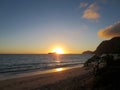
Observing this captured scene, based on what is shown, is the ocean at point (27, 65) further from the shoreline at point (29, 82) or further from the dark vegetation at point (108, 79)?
the dark vegetation at point (108, 79)

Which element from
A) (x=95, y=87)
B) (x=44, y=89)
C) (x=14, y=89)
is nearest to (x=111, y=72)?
(x=95, y=87)

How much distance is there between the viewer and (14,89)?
14.9m

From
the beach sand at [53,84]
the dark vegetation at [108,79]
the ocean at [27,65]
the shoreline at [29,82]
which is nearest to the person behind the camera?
the dark vegetation at [108,79]

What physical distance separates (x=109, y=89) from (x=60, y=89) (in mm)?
4503

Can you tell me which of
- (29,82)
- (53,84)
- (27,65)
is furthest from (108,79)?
(27,65)

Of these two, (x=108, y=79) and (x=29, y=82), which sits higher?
(x=108, y=79)

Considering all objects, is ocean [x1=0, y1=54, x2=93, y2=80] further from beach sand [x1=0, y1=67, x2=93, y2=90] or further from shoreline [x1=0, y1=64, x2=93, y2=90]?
beach sand [x1=0, y1=67, x2=93, y2=90]

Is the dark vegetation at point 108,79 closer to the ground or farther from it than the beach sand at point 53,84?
farther from it

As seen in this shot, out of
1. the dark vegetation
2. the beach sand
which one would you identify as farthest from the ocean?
the dark vegetation

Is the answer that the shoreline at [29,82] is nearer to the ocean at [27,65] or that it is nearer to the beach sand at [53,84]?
the beach sand at [53,84]

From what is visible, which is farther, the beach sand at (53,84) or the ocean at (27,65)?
the ocean at (27,65)

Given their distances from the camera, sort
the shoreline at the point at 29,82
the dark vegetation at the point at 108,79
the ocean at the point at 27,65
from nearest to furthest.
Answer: the dark vegetation at the point at 108,79
the shoreline at the point at 29,82
the ocean at the point at 27,65

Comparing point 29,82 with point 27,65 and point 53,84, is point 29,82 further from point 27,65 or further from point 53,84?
point 27,65

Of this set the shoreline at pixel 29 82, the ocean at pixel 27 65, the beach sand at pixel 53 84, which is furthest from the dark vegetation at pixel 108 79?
the ocean at pixel 27 65
